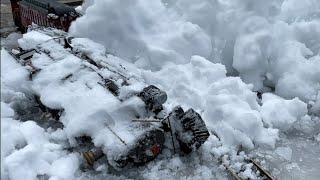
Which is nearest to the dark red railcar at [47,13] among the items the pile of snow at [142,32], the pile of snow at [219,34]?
the pile of snow at [219,34]

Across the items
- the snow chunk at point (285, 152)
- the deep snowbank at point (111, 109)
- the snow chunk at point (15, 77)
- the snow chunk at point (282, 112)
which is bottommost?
the snow chunk at point (15, 77)

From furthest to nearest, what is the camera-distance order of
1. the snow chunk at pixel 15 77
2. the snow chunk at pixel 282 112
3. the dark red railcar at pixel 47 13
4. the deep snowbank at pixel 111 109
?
1. the dark red railcar at pixel 47 13
2. the snow chunk at pixel 15 77
3. the snow chunk at pixel 282 112
4. the deep snowbank at pixel 111 109

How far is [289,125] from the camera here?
905 centimetres

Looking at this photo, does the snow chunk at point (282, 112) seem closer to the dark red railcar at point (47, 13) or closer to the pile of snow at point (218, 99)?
the pile of snow at point (218, 99)

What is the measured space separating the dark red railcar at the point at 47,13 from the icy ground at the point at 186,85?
800 mm

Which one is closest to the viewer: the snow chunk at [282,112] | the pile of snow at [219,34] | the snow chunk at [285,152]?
the snow chunk at [285,152]

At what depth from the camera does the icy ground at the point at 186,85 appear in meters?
7.86

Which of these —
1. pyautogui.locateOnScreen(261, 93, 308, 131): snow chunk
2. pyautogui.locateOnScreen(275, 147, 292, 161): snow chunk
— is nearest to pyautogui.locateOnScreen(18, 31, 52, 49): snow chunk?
pyautogui.locateOnScreen(261, 93, 308, 131): snow chunk


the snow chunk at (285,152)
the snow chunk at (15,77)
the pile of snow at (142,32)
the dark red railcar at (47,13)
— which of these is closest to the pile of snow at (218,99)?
the snow chunk at (285,152)

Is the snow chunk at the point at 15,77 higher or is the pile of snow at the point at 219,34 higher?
the pile of snow at the point at 219,34

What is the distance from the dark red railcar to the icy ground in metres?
0.80

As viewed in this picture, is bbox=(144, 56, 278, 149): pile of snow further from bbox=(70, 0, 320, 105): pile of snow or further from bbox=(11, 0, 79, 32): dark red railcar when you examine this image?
bbox=(11, 0, 79, 32): dark red railcar

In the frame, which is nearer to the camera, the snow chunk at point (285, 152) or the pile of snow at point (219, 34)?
the snow chunk at point (285, 152)

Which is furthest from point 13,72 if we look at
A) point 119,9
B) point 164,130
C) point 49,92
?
point 164,130
